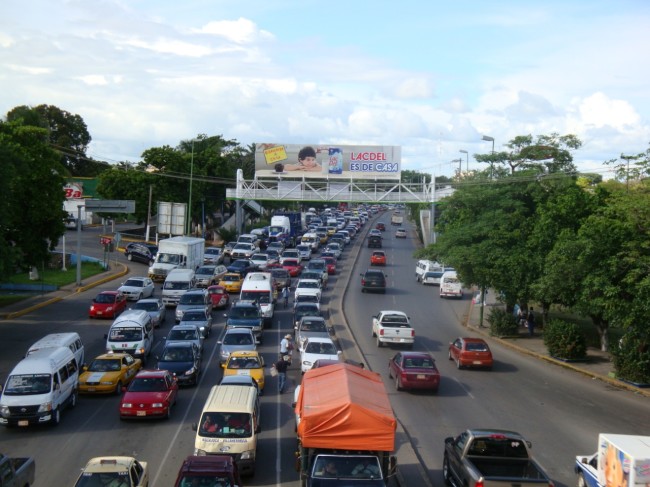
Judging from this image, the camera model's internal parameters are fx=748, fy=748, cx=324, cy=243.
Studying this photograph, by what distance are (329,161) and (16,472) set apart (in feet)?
206

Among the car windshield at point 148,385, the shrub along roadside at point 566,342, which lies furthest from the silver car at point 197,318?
the shrub along roadside at point 566,342

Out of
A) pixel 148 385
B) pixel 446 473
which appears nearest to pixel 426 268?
pixel 148 385

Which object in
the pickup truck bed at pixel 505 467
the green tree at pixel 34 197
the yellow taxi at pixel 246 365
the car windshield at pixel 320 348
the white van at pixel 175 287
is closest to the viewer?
the pickup truck bed at pixel 505 467

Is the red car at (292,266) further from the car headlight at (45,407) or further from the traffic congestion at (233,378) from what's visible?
the car headlight at (45,407)

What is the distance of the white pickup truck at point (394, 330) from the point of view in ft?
108

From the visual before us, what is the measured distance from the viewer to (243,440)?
16.6 m

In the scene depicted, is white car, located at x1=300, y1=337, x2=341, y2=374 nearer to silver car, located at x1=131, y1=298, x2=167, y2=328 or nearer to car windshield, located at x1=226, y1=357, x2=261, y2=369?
car windshield, located at x1=226, y1=357, x2=261, y2=369

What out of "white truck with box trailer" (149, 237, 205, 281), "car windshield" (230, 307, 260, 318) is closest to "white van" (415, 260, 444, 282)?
"white truck with box trailer" (149, 237, 205, 281)

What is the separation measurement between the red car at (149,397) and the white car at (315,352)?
5711 mm

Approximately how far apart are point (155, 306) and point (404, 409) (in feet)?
55.0

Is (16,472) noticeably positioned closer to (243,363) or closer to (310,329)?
(243,363)

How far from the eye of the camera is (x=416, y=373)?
82.5 ft

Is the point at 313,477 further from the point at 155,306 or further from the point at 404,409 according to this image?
the point at 155,306

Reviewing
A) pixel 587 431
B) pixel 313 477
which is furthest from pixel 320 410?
pixel 587 431
